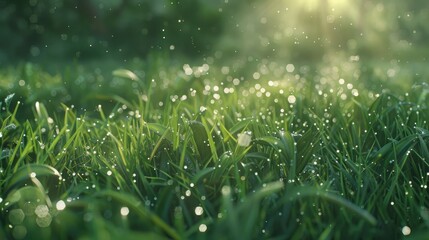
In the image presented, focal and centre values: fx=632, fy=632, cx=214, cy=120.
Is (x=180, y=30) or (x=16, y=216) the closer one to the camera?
(x=16, y=216)

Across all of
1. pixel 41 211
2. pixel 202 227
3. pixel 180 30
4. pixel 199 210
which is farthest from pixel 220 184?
pixel 180 30

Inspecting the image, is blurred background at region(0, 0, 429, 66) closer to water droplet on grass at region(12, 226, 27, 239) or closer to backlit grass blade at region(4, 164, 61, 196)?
backlit grass blade at region(4, 164, 61, 196)

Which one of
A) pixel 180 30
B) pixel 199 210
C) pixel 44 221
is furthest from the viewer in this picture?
pixel 180 30

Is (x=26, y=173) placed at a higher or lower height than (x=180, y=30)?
higher

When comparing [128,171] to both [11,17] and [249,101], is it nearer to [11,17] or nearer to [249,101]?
[249,101]

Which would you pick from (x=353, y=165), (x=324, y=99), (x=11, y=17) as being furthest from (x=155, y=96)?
(x=11, y=17)

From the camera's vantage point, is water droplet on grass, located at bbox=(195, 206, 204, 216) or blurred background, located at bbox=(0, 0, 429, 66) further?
blurred background, located at bbox=(0, 0, 429, 66)

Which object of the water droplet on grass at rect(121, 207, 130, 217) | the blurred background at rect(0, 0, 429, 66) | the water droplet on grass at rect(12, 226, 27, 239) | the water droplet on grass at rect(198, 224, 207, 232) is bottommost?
the blurred background at rect(0, 0, 429, 66)

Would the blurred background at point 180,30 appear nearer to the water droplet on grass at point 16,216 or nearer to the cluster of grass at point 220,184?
the cluster of grass at point 220,184

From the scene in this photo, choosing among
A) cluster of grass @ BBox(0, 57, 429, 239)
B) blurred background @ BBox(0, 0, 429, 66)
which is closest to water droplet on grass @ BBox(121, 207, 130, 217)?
cluster of grass @ BBox(0, 57, 429, 239)

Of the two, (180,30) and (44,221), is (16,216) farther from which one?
(180,30)
